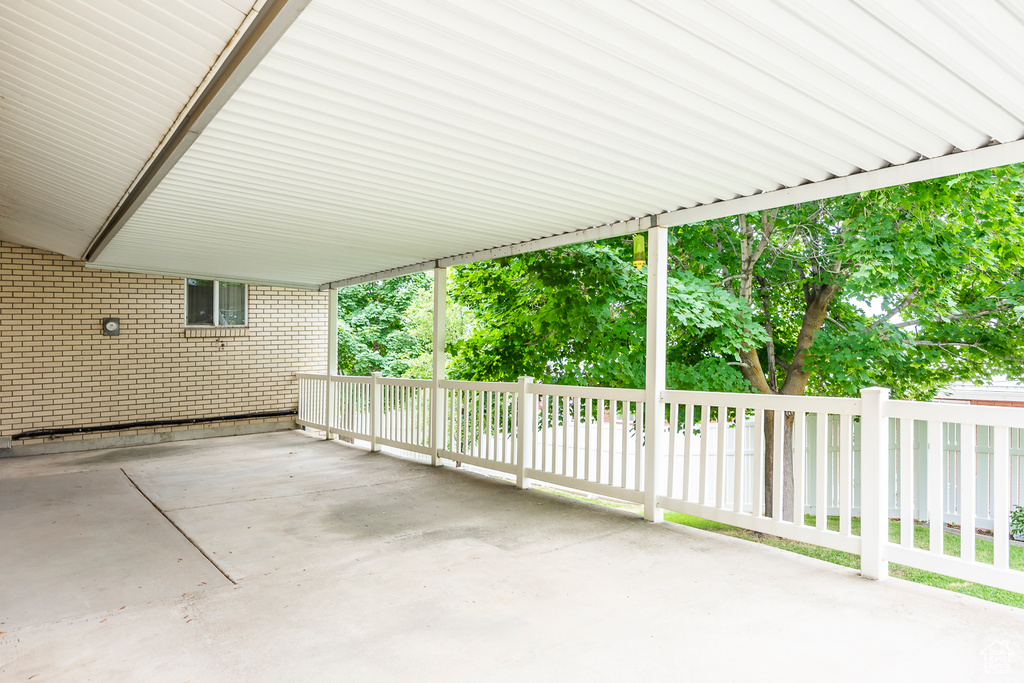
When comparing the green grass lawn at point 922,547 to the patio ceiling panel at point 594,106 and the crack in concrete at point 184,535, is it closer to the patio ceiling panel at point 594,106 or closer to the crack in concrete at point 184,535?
the patio ceiling panel at point 594,106

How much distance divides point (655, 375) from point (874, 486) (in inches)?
62.2

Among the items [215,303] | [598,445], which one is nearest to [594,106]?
[598,445]

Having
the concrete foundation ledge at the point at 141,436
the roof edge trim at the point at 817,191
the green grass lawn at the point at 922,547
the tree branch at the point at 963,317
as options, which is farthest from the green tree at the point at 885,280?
the concrete foundation ledge at the point at 141,436

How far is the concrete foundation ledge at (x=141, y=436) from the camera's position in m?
7.77

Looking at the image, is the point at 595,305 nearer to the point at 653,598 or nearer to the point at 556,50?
the point at 653,598

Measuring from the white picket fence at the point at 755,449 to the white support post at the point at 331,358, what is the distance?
4 cm

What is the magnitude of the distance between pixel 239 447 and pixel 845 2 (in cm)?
800

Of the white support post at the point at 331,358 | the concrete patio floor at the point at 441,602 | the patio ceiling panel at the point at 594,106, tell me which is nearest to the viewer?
the patio ceiling panel at the point at 594,106

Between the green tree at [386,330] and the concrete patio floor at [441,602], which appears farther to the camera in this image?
the green tree at [386,330]

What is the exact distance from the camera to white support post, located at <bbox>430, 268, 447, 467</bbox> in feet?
21.9

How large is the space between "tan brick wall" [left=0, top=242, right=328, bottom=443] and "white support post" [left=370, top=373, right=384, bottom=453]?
287 cm

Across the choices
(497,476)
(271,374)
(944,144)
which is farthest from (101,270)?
(944,144)

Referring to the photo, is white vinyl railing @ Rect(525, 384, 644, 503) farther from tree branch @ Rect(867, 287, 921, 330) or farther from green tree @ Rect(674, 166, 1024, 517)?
tree branch @ Rect(867, 287, 921, 330)

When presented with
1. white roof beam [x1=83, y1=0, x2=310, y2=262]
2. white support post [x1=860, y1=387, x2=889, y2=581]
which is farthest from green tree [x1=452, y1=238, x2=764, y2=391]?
white roof beam [x1=83, y1=0, x2=310, y2=262]
